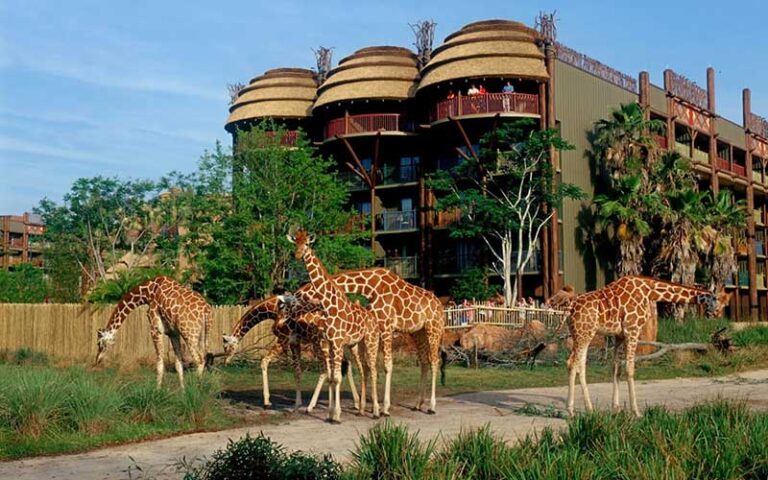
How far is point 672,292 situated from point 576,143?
26563 millimetres

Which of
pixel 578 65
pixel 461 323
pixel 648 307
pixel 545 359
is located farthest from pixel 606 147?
pixel 648 307

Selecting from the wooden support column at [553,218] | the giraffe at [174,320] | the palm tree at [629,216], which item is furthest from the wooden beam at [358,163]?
the giraffe at [174,320]

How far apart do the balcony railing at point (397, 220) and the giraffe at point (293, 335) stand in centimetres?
2611

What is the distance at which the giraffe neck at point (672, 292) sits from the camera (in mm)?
14906

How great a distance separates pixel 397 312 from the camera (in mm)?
14641

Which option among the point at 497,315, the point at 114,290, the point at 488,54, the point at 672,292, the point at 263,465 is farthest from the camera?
the point at 488,54

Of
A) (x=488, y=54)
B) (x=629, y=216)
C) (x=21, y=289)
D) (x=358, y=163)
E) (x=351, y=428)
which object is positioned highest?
(x=488, y=54)

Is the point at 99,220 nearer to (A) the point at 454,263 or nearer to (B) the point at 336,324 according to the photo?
(A) the point at 454,263

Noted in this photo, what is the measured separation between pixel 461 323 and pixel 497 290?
10020mm

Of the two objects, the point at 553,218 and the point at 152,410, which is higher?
the point at 553,218

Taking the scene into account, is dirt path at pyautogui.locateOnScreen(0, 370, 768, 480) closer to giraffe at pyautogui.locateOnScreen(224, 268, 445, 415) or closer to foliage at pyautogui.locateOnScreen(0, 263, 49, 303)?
giraffe at pyautogui.locateOnScreen(224, 268, 445, 415)

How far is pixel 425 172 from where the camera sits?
139ft

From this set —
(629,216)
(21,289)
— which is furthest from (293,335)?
(21,289)

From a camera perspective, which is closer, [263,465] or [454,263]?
[263,465]
